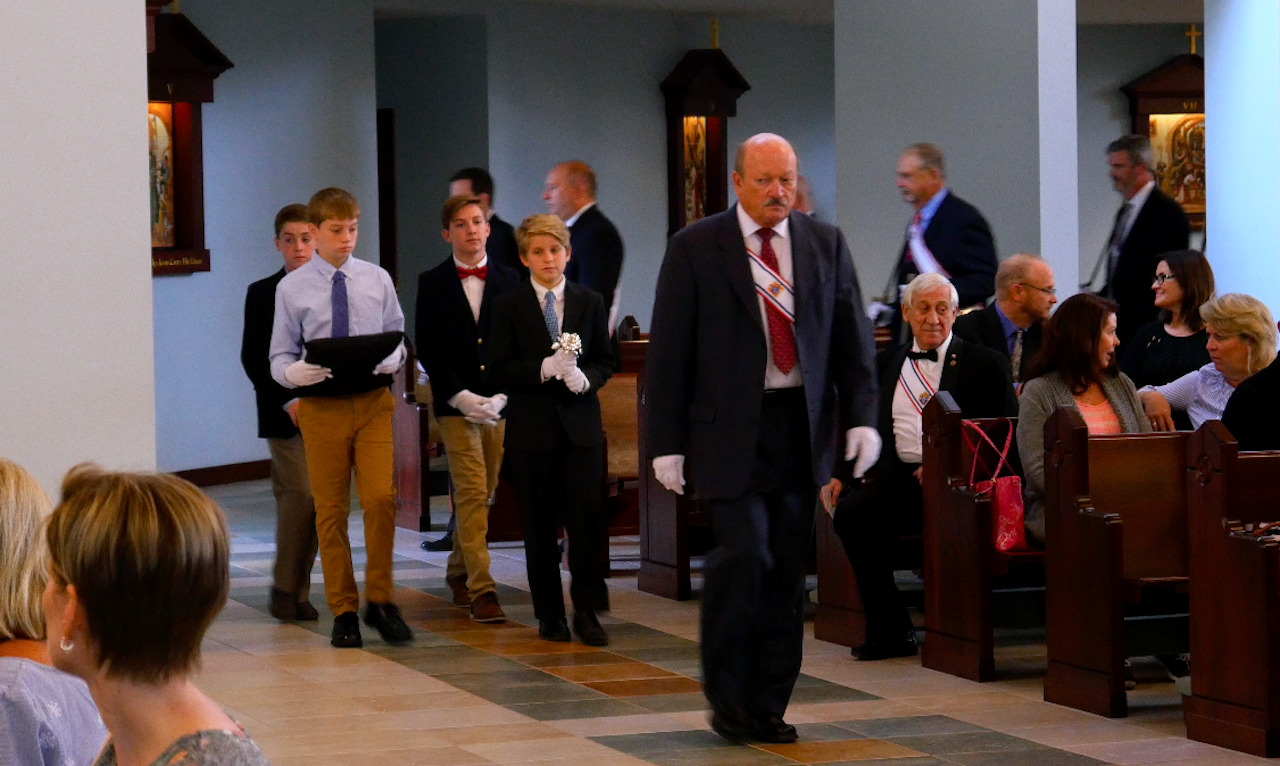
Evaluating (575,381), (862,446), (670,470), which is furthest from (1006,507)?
(575,381)

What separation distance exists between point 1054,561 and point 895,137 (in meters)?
5.02

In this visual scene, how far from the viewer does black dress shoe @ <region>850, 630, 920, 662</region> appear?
6.30 m

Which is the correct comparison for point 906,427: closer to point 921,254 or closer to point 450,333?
point 921,254

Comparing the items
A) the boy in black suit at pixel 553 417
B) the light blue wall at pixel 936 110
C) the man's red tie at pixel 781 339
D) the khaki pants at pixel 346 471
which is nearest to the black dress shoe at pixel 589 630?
the boy in black suit at pixel 553 417

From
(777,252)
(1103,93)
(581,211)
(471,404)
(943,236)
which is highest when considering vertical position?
(1103,93)

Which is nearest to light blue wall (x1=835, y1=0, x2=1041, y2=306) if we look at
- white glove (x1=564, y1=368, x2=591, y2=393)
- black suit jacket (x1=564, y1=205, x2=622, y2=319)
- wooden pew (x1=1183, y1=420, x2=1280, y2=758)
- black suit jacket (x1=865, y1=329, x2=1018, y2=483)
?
black suit jacket (x1=564, y1=205, x2=622, y2=319)

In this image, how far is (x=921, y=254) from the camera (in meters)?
7.82

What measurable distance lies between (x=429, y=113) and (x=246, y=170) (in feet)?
7.06

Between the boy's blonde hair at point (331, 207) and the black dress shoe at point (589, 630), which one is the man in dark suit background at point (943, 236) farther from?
→ the boy's blonde hair at point (331, 207)

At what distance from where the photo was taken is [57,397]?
16.6 ft

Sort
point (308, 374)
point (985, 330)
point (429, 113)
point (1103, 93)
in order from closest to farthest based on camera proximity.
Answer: point (308, 374)
point (985, 330)
point (429, 113)
point (1103, 93)

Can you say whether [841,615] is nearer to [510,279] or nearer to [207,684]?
[510,279]

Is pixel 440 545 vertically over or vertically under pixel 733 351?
under

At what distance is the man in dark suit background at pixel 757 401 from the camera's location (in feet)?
16.5
